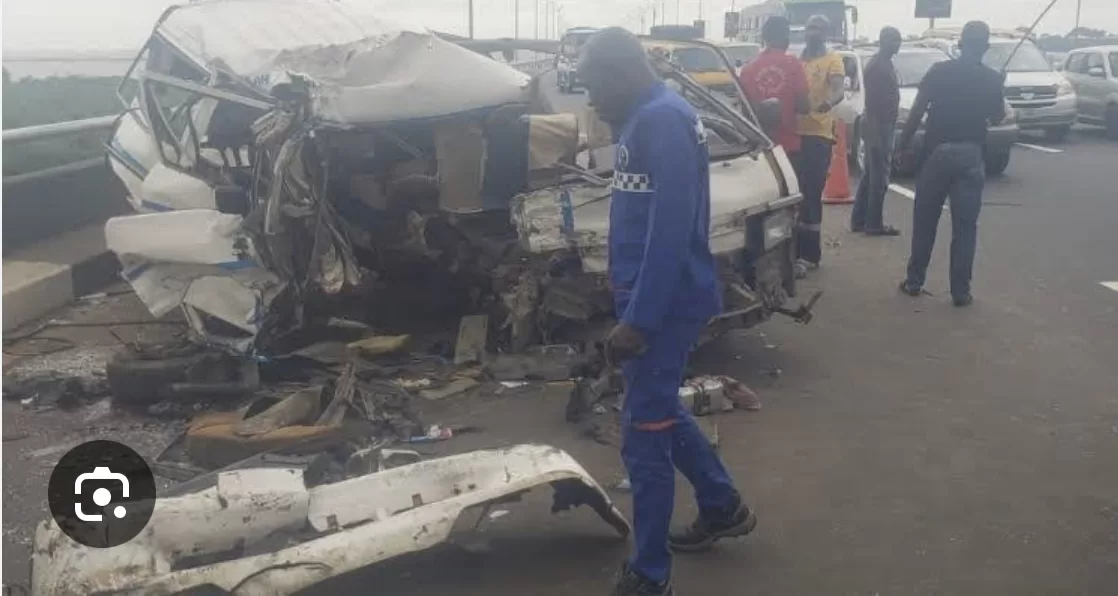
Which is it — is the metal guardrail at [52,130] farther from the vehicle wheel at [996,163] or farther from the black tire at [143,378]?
the vehicle wheel at [996,163]

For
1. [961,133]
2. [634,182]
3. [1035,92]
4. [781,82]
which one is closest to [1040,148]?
[1035,92]

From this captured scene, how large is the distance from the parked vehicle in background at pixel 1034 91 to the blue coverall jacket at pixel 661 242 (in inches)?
647

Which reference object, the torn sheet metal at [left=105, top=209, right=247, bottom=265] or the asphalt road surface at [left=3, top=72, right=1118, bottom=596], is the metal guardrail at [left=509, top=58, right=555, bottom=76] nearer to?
the asphalt road surface at [left=3, top=72, right=1118, bottom=596]

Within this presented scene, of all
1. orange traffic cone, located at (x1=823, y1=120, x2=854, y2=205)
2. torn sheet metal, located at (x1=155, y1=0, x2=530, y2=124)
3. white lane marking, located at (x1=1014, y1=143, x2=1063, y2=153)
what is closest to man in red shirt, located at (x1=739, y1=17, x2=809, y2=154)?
torn sheet metal, located at (x1=155, y1=0, x2=530, y2=124)

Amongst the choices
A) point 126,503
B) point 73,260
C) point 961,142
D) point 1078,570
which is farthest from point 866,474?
point 73,260

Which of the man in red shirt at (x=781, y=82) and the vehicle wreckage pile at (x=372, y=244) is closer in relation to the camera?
the vehicle wreckage pile at (x=372, y=244)

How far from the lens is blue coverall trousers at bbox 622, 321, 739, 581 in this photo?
3.66 metres

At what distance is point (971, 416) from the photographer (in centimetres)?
566

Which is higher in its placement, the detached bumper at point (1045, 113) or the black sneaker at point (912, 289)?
the detached bumper at point (1045, 113)

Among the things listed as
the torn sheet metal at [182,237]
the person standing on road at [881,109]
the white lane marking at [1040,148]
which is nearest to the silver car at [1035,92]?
the white lane marking at [1040,148]

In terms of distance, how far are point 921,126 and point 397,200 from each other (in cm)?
853

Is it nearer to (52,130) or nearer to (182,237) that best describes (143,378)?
(182,237)

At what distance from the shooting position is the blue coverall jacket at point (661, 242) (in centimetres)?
354

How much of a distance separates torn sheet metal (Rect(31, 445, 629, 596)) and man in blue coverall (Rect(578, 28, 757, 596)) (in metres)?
0.44
